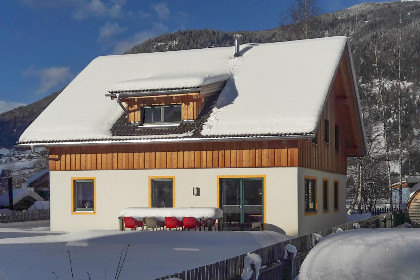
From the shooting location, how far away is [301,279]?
537 centimetres

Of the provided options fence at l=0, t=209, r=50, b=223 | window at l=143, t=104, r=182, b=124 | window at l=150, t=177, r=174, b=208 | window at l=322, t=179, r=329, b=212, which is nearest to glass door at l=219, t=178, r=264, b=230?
window at l=150, t=177, r=174, b=208

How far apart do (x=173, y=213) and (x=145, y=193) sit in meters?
2.00

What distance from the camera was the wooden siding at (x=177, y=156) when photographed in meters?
20.1

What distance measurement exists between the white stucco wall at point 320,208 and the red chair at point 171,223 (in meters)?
3.97

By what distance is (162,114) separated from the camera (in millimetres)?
21984

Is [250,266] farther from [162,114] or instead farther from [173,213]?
[162,114]

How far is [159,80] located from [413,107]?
126 meters

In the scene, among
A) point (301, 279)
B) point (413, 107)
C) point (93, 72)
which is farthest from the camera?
point (413, 107)

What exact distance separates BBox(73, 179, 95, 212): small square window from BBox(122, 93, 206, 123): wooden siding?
2.80m

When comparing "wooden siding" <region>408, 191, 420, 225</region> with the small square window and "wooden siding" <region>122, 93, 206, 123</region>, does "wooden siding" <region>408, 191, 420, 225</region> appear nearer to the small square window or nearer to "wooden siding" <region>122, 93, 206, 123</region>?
"wooden siding" <region>122, 93, 206, 123</region>

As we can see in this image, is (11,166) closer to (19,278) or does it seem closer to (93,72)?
(93,72)

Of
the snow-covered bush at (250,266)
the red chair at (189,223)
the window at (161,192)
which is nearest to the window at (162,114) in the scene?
the window at (161,192)

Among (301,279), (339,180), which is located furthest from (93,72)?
(301,279)

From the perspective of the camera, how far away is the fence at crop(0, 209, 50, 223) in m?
27.6
